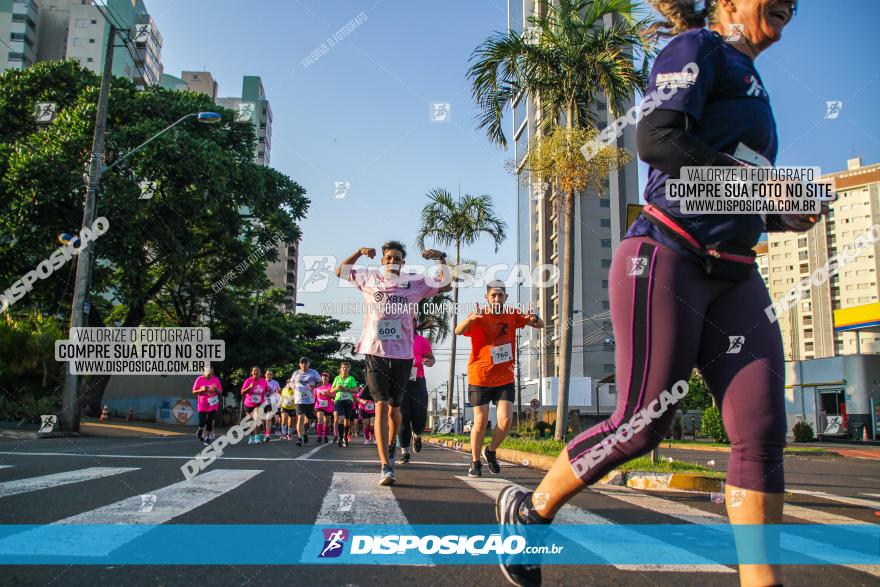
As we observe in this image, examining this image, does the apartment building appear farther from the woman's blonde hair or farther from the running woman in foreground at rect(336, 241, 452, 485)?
the woman's blonde hair

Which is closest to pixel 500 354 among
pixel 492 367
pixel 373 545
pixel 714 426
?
pixel 492 367

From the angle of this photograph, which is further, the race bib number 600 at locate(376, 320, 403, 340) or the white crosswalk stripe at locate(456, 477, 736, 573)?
the race bib number 600 at locate(376, 320, 403, 340)

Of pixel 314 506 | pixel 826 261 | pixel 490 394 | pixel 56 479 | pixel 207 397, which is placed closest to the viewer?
pixel 314 506

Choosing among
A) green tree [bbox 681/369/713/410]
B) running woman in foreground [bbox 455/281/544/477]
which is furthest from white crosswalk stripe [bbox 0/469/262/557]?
green tree [bbox 681/369/713/410]

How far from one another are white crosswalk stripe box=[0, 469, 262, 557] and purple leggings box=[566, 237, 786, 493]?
2.32 metres

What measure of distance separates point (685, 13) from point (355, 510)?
11.2ft

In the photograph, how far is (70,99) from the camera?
24.7 meters

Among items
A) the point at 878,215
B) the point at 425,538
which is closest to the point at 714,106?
the point at 425,538

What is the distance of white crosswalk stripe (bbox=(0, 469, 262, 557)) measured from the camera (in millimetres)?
3113

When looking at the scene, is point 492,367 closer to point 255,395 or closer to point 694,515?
point 694,515

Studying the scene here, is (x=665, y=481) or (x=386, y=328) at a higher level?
(x=386, y=328)

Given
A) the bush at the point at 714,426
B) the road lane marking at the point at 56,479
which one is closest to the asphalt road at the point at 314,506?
the road lane marking at the point at 56,479

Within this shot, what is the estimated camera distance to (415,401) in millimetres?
10219

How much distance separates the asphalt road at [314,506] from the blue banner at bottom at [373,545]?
89 millimetres
